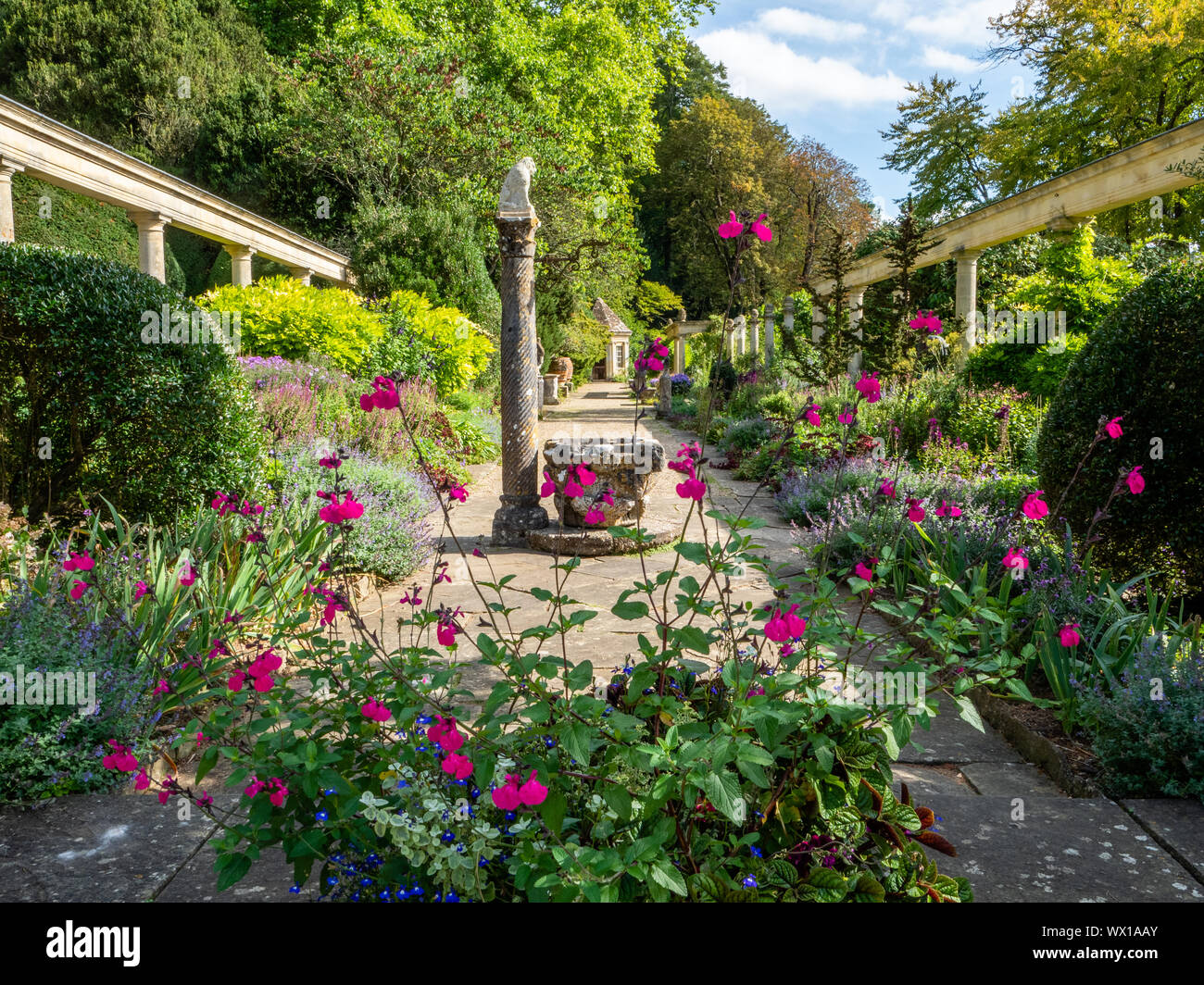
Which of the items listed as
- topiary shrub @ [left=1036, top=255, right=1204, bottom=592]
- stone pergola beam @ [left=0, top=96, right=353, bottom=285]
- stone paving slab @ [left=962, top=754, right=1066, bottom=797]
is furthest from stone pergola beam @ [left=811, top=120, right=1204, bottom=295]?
stone pergola beam @ [left=0, top=96, right=353, bottom=285]

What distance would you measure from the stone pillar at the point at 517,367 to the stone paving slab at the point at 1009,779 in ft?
13.7

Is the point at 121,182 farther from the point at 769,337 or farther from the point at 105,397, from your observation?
the point at 769,337

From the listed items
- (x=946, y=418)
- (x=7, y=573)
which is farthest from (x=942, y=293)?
(x=7, y=573)

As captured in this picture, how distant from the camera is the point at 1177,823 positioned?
2561 millimetres

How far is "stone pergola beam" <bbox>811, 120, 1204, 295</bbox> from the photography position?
1077 cm

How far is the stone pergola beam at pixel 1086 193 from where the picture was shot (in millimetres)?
10766

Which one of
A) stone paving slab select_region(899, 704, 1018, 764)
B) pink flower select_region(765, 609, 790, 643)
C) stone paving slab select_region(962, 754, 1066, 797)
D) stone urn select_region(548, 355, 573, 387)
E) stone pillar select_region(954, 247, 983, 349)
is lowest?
stone paving slab select_region(962, 754, 1066, 797)

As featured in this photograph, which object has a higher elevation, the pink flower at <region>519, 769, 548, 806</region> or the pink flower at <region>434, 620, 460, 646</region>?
the pink flower at <region>434, 620, 460, 646</region>

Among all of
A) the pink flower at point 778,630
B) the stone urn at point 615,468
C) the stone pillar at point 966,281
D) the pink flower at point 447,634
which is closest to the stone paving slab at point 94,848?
the pink flower at point 447,634

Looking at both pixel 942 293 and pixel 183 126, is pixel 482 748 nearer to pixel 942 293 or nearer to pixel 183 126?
pixel 942 293

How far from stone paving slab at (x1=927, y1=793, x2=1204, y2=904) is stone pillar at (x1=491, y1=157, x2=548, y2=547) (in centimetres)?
444

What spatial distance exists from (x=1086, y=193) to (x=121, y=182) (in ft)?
48.1

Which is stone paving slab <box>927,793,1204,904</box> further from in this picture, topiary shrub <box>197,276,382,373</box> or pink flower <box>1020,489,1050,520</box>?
topiary shrub <box>197,276,382,373</box>
